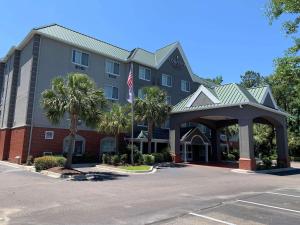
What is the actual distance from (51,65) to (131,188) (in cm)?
1974

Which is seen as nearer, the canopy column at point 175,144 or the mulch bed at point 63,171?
the mulch bed at point 63,171

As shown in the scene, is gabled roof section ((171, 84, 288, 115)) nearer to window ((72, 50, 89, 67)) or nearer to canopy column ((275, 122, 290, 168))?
canopy column ((275, 122, 290, 168))

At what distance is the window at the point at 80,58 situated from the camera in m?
32.0

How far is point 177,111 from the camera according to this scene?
33.2 metres

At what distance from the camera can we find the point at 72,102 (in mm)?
20516

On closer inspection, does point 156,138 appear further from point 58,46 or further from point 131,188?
point 131,188

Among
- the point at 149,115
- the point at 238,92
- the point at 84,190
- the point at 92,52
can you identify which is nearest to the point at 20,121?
the point at 92,52

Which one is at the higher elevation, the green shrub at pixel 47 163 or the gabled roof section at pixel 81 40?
the gabled roof section at pixel 81 40

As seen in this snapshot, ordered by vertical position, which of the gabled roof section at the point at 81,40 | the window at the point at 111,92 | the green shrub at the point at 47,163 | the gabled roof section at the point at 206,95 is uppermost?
the gabled roof section at the point at 81,40

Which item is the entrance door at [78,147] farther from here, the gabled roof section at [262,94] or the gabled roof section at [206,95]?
the gabled roof section at [262,94]

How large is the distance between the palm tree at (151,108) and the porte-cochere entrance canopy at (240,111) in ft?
9.84

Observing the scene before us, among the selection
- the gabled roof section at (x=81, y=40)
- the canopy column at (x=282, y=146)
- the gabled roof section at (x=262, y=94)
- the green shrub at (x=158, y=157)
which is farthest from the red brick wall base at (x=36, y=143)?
the canopy column at (x=282, y=146)

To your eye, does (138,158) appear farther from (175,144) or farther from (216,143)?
(216,143)

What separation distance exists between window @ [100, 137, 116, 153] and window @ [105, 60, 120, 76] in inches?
315
